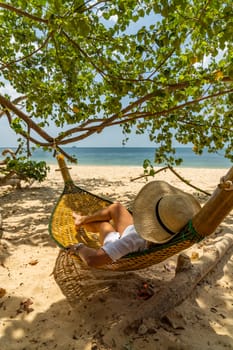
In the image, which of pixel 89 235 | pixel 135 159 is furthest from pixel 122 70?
pixel 135 159

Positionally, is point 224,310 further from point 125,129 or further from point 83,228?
point 125,129

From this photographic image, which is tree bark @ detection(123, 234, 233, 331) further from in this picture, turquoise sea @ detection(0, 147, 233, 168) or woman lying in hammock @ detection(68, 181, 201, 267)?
turquoise sea @ detection(0, 147, 233, 168)

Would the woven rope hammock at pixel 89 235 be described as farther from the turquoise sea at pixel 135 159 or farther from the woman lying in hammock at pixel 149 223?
the turquoise sea at pixel 135 159

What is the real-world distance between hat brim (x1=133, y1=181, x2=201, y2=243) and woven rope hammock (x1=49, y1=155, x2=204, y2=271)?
0.07 meters

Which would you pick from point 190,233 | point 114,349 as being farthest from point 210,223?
point 114,349

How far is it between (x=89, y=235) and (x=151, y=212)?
126cm

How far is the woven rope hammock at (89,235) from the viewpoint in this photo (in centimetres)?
170

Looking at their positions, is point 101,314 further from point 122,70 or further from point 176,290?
point 122,70

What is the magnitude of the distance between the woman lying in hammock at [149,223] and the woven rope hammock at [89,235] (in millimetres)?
63

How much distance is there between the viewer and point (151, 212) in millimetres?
1954

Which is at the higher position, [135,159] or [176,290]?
[176,290]

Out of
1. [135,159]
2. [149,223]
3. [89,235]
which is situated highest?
[149,223]

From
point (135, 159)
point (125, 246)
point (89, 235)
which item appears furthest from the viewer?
point (135, 159)

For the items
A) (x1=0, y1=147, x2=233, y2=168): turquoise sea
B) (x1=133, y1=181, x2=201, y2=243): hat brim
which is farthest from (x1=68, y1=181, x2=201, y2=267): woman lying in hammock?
(x1=0, y1=147, x2=233, y2=168): turquoise sea
